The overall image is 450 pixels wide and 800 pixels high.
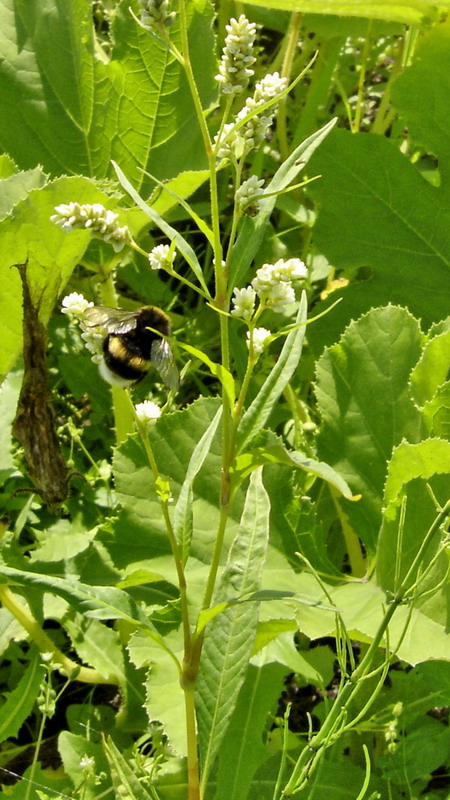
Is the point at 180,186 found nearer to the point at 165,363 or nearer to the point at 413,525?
the point at 165,363

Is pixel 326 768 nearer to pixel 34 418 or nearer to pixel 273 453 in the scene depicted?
pixel 273 453

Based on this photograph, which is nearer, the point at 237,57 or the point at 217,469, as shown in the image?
the point at 237,57

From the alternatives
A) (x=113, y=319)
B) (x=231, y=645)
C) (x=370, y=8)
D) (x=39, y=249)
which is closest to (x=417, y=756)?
(x=231, y=645)

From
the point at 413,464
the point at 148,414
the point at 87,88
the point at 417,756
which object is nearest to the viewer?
the point at 148,414

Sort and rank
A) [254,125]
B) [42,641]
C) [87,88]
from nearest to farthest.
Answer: [254,125], [42,641], [87,88]

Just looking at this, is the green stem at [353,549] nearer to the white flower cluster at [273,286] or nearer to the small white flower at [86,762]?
the small white flower at [86,762]

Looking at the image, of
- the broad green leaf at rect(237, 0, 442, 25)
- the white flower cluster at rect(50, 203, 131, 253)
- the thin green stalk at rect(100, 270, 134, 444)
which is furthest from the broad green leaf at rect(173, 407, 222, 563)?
the broad green leaf at rect(237, 0, 442, 25)

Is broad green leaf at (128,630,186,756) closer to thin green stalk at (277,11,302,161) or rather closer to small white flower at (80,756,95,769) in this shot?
small white flower at (80,756,95,769)
